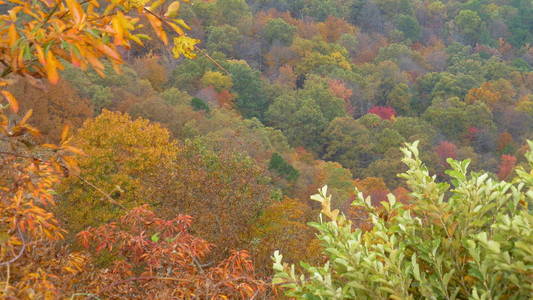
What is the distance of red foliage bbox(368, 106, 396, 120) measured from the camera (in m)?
50.2

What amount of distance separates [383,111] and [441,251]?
49877 millimetres

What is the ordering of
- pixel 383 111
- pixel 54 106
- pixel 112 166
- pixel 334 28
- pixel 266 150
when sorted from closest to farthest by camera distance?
pixel 112 166
pixel 54 106
pixel 266 150
pixel 383 111
pixel 334 28

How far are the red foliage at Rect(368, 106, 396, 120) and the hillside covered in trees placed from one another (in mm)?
278

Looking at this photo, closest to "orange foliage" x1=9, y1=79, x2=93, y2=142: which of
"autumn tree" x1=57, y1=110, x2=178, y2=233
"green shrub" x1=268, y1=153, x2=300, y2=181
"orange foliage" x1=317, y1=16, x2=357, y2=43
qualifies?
"autumn tree" x1=57, y1=110, x2=178, y2=233

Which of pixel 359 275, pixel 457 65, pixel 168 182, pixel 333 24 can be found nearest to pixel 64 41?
pixel 359 275

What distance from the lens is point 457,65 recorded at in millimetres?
58438

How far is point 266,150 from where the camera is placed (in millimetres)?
30188

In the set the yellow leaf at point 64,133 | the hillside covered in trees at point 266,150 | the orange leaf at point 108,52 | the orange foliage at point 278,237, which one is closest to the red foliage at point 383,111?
the hillside covered in trees at point 266,150

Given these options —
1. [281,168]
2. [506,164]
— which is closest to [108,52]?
[281,168]

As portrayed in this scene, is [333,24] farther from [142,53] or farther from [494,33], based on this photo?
[142,53]

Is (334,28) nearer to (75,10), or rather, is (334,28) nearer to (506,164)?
(506,164)

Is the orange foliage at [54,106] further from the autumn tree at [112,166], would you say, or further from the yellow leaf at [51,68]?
the yellow leaf at [51,68]

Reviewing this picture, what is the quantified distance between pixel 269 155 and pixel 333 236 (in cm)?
2704

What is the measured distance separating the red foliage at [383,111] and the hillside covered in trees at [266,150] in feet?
0.91
